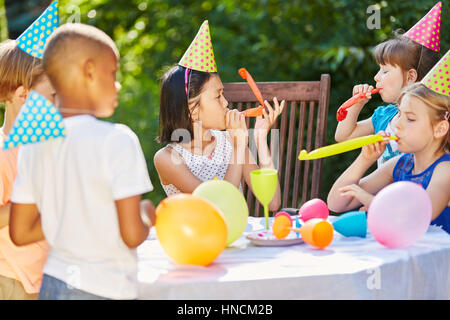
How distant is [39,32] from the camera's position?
147 centimetres

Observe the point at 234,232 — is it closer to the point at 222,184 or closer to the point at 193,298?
the point at 222,184

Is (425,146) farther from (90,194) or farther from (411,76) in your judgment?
(90,194)

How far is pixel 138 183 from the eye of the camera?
3.64 feet

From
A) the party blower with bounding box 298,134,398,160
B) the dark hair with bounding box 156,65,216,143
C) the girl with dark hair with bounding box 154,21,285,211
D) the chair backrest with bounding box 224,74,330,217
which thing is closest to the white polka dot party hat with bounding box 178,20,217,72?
the girl with dark hair with bounding box 154,21,285,211

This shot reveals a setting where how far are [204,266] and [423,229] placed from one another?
1.66 feet

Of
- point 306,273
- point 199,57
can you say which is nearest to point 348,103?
point 199,57

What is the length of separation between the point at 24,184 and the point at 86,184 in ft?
0.48

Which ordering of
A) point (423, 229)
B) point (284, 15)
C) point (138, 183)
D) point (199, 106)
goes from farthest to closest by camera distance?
point (284, 15) < point (199, 106) < point (423, 229) < point (138, 183)

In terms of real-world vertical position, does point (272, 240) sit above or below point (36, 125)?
below

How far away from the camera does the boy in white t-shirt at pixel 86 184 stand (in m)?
1.11

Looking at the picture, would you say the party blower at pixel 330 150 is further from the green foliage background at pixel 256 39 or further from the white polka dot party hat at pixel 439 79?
the green foliage background at pixel 256 39

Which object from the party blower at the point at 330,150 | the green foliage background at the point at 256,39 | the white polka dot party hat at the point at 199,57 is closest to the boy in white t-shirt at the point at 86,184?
the party blower at the point at 330,150
